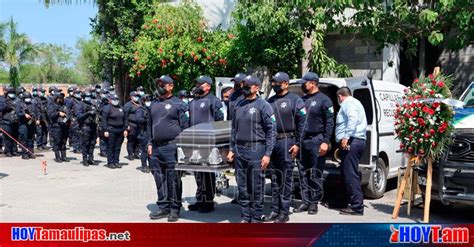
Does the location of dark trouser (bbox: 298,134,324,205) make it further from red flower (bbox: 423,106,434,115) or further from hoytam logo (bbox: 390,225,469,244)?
hoytam logo (bbox: 390,225,469,244)

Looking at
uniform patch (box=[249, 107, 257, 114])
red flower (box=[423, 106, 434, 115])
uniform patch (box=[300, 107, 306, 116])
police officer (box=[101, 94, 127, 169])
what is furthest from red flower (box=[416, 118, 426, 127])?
police officer (box=[101, 94, 127, 169])

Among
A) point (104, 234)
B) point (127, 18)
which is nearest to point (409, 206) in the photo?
point (104, 234)

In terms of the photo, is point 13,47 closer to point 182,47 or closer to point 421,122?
point 182,47

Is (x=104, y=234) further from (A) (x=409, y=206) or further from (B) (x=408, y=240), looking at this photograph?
(A) (x=409, y=206)

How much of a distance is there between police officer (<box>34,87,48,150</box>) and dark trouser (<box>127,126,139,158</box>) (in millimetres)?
3656

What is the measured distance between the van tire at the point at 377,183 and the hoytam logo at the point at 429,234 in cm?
347

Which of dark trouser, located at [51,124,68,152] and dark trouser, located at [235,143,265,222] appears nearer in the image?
dark trouser, located at [235,143,265,222]

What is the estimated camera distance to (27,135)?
15047 mm

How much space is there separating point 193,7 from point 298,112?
1029 centimetres

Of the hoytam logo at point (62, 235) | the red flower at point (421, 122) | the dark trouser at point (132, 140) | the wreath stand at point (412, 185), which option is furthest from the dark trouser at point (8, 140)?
the red flower at point (421, 122)

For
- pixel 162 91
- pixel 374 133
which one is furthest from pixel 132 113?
pixel 374 133

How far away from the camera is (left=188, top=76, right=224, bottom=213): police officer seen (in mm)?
8422

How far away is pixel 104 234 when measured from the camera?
5.83m

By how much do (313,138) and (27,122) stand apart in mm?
9747
